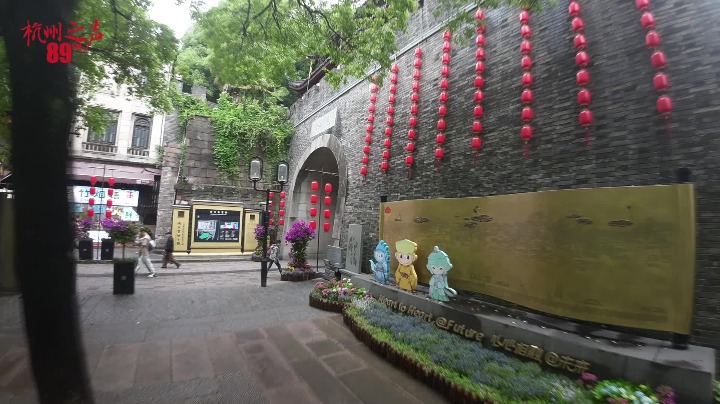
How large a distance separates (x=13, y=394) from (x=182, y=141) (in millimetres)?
14396

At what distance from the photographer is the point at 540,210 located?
175 inches

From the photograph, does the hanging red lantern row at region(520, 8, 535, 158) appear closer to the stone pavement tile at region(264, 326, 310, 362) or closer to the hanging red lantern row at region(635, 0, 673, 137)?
the hanging red lantern row at region(635, 0, 673, 137)

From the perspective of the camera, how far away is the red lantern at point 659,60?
3947mm

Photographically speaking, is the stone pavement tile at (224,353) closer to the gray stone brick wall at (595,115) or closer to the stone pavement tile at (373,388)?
the stone pavement tile at (373,388)

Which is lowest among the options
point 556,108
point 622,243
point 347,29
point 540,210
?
point 622,243

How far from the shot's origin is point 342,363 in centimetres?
423

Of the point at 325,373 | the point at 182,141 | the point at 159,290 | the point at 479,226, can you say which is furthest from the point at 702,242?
the point at 182,141

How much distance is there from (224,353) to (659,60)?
21.1 ft

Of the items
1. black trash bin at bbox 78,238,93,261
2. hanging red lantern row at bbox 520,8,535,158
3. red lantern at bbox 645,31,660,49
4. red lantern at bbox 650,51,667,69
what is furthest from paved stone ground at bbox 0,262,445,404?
A: black trash bin at bbox 78,238,93,261

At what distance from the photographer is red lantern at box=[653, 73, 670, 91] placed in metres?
3.94

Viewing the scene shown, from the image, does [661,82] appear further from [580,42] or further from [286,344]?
[286,344]

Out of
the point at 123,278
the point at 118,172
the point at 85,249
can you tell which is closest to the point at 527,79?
the point at 123,278

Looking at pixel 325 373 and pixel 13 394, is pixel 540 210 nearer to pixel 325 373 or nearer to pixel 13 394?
pixel 325 373

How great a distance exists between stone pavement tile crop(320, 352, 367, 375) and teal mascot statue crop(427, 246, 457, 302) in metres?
1.69
